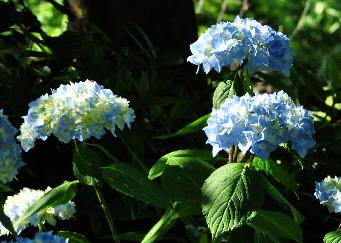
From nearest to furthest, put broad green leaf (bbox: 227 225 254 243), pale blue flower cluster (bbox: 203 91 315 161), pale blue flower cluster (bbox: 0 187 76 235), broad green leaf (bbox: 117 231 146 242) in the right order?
1. pale blue flower cluster (bbox: 203 91 315 161)
2. broad green leaf (bbox: 227 225 254 243)
3. pale blue flower cluster (bbox: 0 187 76 235)
4. broad green leaf (bbox: 117 231 146 242)

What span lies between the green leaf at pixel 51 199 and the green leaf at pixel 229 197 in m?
0.39

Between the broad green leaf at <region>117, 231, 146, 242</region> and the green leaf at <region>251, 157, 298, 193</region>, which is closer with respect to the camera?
the green leaf at <region>251, 157, 298, 193</region>

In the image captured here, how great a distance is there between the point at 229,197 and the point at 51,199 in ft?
1.53

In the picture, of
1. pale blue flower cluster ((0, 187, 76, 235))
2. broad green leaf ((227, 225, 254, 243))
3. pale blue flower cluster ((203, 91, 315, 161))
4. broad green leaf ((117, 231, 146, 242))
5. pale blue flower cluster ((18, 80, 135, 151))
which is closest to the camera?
pale blue flower cluster ((203, 91, 315, 161))

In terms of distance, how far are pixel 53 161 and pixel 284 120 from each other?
1.32m

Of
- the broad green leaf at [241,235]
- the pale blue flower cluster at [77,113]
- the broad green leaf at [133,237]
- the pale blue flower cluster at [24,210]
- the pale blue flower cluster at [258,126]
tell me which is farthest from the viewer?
the broad green leaf at [133,237]

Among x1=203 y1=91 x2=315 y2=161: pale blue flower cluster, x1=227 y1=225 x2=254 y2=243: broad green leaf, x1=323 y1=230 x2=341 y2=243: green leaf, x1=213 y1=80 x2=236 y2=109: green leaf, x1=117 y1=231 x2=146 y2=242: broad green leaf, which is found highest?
x1=203 y1=91 x2=315 y2=161: pale blue flower cluster

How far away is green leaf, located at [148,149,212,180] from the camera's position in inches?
79.9

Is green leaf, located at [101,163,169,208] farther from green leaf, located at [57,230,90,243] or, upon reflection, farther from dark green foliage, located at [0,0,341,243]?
green leaf, located at [57,230,90,243]

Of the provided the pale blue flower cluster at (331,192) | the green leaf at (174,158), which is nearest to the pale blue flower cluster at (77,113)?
the green leaf at (174,158)

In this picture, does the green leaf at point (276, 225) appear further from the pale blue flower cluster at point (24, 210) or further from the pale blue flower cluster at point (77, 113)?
the pale blue flower cluster at point (24, 210)

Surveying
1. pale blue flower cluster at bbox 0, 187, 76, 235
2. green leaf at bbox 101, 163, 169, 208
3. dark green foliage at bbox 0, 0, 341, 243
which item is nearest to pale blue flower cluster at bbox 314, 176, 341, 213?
dark green foliage at bbox 0, 0, 341, 243

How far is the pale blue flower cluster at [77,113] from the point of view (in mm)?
1895

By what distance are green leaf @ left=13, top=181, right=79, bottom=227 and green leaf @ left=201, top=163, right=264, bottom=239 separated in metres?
0.39
